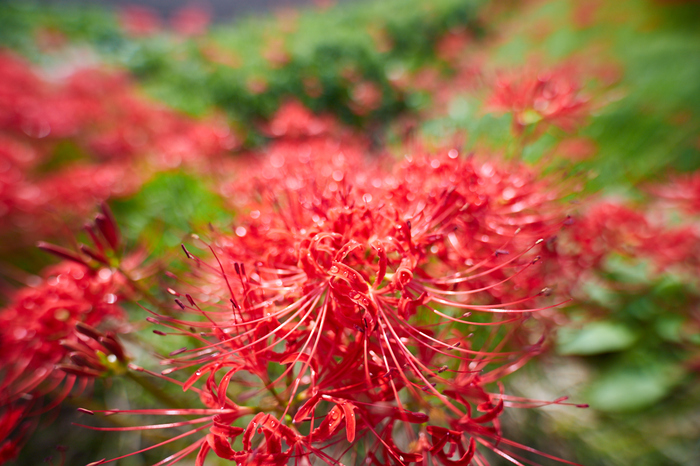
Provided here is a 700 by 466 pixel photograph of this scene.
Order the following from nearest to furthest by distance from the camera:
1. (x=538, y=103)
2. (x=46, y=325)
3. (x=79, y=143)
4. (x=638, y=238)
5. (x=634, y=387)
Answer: (x=46, y=325) < (x=538, y=103) < (x=638, y=238) < (x=634, y=387) < (x=79, y=143)

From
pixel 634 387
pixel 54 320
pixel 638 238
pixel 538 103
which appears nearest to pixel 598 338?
pixel 634 387

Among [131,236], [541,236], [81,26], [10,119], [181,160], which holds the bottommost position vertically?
[541,236]

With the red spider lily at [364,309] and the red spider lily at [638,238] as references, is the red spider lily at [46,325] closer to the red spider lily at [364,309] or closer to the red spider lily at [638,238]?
the red spider lily at [364,309]

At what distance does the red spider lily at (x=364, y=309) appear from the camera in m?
0.39

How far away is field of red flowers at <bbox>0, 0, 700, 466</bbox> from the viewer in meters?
0.42

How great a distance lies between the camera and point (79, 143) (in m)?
1.99

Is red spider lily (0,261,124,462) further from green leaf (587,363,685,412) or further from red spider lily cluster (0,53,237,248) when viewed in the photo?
green leaf (587,363,685,412)

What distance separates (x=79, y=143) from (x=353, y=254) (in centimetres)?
226

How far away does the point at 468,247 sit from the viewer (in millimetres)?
543

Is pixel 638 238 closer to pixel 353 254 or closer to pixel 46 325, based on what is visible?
pixel 353 254


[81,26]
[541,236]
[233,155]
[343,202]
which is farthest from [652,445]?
[81,26]

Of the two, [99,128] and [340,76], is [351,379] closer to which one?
[340,76]

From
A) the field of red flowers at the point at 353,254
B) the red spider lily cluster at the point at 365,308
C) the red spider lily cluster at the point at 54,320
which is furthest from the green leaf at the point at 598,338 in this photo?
the red spider lily cluster at the point at 54,320

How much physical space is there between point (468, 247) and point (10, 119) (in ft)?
7.31
